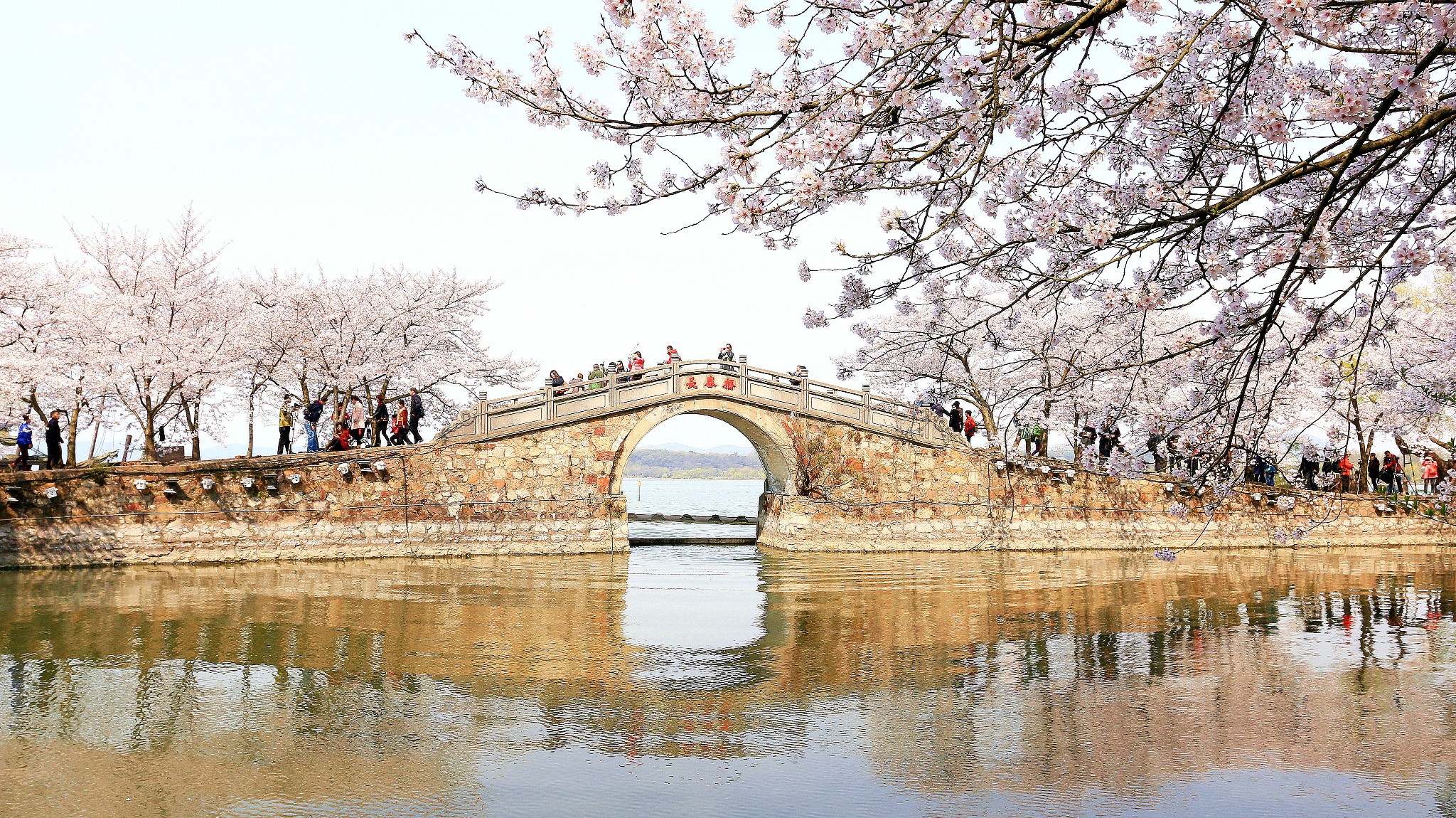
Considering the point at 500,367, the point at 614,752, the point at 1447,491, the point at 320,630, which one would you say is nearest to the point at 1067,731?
the point at 614,752

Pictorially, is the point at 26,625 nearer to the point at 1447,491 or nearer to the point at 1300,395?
the point at 1447,491

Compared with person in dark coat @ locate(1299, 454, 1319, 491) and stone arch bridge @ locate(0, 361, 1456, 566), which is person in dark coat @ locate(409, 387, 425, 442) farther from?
person in dark coat @ locate(1299, 454, 1319, 491)

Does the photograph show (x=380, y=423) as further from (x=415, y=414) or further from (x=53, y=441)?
(x=53, y=441)

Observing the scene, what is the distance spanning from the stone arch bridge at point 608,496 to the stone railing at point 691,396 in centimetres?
4

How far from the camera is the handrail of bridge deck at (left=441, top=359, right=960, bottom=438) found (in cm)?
2439

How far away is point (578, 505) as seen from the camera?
24594mm

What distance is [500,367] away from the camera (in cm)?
3412

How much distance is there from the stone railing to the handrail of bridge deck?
0.02 metres

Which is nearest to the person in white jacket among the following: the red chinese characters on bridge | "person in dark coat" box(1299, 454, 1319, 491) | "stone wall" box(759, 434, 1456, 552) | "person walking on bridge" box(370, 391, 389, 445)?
"person walking on bridge" box(370, 391, 389, 445)

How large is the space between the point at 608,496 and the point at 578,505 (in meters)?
0.74

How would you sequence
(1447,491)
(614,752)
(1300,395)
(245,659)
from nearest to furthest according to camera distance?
(614,752) < (245,659) < (1447,491) < (1300,395)

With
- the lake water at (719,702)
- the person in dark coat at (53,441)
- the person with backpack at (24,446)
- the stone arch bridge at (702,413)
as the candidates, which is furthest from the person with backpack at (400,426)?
the lake water at (719,702)

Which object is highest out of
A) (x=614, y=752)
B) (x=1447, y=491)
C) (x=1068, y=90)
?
(x=1068, y=90)

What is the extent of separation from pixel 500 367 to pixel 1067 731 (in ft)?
92.7
